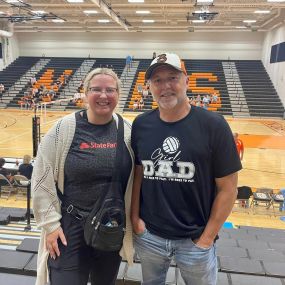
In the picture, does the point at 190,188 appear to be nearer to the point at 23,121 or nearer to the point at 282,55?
the point at 23,121

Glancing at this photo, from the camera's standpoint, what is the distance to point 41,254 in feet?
6.42

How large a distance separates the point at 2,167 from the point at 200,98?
1574 cm

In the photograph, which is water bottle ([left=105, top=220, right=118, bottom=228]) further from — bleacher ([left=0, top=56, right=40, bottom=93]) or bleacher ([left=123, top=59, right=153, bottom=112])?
bleacher ([left=0, top=56, right=40, bottom=93])

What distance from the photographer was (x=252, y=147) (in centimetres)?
1259

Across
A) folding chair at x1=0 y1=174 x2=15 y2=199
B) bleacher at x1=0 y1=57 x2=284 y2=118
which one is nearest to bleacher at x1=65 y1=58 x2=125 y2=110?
bleacher at x1=0 y1=57 x2=284 y2=118

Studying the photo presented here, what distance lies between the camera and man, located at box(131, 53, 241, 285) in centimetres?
176

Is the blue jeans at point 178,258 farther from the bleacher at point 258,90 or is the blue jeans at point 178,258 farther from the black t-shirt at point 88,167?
the bleacher at point 258,90

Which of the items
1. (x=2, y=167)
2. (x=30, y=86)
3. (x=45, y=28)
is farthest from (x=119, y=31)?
(x=2, y=167)

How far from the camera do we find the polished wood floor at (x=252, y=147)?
7111mm

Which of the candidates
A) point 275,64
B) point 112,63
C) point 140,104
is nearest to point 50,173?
point 140,104

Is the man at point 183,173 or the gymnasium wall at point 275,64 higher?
the gymnasium wall at point 275,64

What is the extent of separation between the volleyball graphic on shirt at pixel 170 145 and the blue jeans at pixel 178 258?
504mm

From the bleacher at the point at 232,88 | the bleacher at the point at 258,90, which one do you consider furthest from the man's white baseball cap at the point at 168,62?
the bleacher at the point at 258,90

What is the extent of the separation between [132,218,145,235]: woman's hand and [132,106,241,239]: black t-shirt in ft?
0.23
